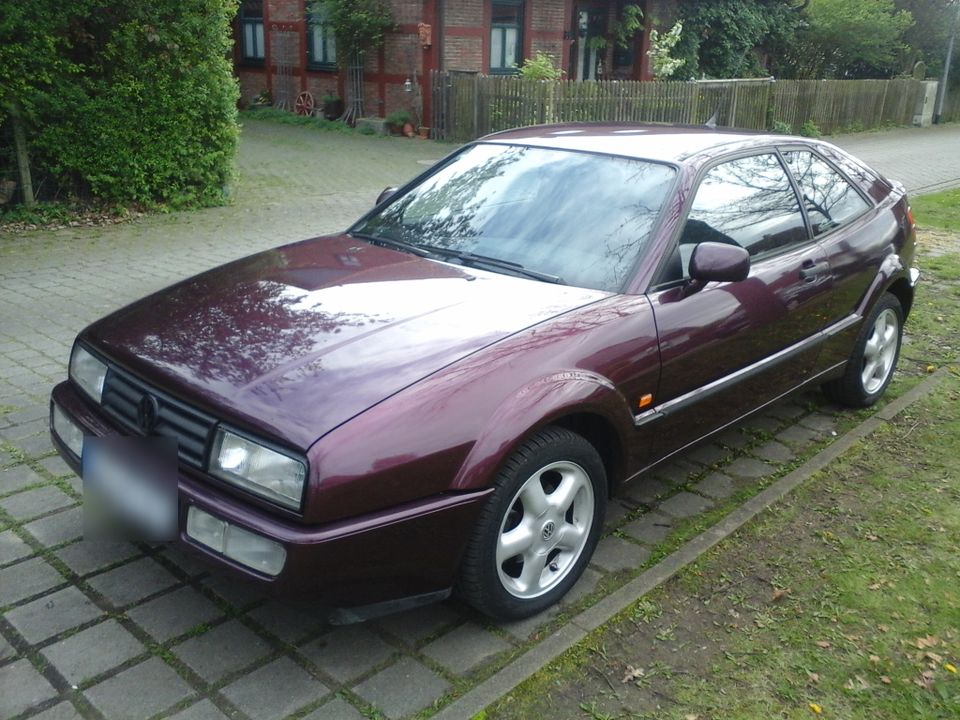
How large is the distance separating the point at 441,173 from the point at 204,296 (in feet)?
5.01

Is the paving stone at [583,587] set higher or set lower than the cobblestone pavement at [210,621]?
lower

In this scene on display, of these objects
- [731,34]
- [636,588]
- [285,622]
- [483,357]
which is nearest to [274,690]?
[285,622]

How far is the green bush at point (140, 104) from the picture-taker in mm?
9820

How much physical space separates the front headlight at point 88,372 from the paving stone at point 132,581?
65cm

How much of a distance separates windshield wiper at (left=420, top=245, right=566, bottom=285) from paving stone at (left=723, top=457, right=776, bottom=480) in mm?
1535

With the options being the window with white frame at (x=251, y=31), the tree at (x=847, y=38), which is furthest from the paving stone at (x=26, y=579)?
the tree at (x=847, y=38)

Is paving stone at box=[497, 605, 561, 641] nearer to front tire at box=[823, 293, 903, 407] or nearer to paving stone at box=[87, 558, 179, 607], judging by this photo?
paving stone at box=[87, 558, 179, 607]

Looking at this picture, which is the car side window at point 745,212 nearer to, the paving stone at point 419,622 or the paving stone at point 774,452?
the paving stone at point 774,452

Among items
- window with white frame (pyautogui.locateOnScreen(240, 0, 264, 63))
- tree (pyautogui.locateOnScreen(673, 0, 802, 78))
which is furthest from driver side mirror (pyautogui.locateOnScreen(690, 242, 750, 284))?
window with white frame (pyautogui.locateOnScreen(240, 0, 264, 63))

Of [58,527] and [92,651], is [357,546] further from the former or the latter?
[58,527]

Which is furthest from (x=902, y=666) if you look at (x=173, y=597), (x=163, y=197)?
(x=163, y=197)

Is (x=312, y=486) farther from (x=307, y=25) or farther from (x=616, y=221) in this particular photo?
(x=307, y=25)

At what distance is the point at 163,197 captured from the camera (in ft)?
35.7

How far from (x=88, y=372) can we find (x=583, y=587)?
6.62 ft
